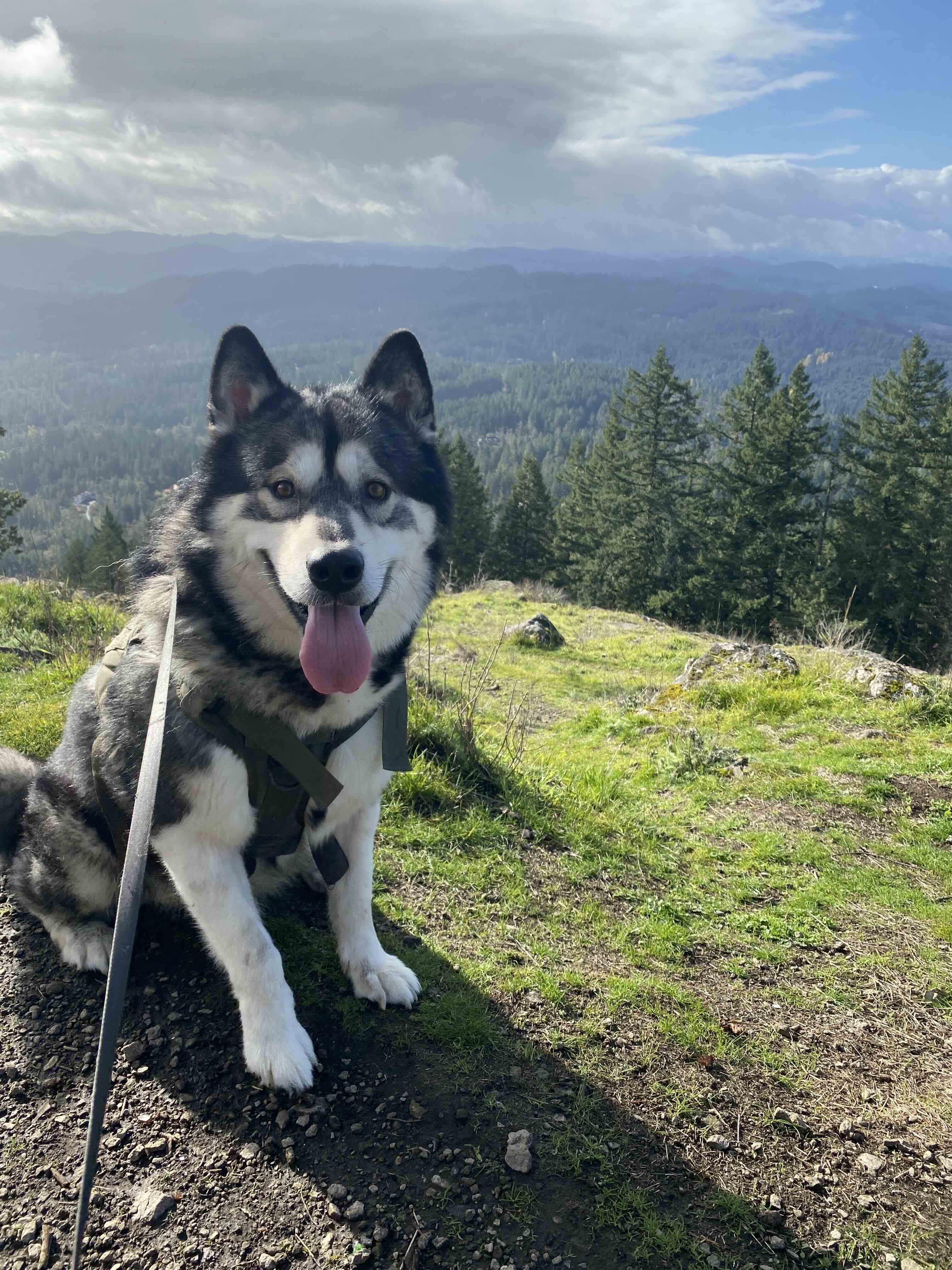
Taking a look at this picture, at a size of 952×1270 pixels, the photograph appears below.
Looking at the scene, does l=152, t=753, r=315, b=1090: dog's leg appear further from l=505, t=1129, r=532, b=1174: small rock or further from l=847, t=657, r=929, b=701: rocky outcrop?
l=847, t=657, r=929, b=701: rocky outcrop

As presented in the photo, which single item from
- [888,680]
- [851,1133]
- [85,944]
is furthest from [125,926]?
[888,680]

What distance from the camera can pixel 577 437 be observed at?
229ft

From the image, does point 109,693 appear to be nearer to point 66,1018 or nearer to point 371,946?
point 66,1018

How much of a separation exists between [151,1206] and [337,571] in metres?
2.28

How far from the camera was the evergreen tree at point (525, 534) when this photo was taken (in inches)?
2137

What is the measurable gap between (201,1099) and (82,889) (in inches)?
46.3

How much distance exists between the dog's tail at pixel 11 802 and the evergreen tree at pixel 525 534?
166ft

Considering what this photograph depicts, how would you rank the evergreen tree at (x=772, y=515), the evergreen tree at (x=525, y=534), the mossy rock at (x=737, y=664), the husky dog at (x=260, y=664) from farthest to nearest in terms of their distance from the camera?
the evergreen tree at (x=525, y=534), the evergreen tree at (x=772, y=515), the mossy rock at (x=737, y=664), the husky dog at (x=260, y=664)

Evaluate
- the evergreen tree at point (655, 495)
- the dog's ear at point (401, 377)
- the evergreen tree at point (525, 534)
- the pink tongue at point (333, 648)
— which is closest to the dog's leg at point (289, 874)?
the pink tongue at point (333, 648)

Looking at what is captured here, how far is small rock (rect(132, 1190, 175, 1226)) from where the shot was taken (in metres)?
2.39

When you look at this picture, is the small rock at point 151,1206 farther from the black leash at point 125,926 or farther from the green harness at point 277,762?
the green harness at point 277,762

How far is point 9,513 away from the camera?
30766mm

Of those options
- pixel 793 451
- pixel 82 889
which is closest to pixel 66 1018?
pixel 82 889

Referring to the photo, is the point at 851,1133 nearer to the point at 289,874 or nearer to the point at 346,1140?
the point at 346,1140
